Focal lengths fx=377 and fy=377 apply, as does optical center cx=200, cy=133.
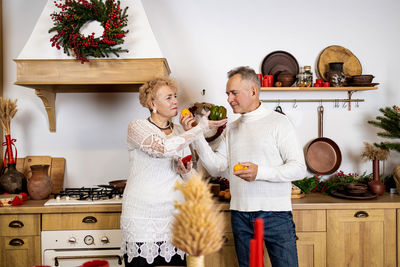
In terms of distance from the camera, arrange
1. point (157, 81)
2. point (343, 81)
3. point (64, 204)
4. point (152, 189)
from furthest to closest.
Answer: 1. point (343, 81)
2. point (64, 204)
3. point (157, 81)
4. point (152, 189)

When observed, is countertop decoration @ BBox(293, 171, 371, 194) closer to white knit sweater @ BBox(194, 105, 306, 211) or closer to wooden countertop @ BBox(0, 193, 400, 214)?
wooden countertop @ BBox(0, 193, 400, 214)

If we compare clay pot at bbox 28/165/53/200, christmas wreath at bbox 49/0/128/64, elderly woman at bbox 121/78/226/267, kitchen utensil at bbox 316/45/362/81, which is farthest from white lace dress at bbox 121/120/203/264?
kitchen utensil at bbox 316/45/362/81

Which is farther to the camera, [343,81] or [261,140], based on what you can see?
[343,81]

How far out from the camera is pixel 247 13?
319 cm

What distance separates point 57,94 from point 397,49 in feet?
9.56

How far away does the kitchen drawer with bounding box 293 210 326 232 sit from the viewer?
2566 millimetres

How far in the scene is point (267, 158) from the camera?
6.91 ft

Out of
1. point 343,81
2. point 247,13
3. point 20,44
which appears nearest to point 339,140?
point 343,81

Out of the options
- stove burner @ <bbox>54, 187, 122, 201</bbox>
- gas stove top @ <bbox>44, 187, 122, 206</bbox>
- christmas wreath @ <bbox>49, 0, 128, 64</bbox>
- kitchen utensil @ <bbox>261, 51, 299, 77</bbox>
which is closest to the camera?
christmas wreath @ <bbox>49, 0, 128, 64</bbox>

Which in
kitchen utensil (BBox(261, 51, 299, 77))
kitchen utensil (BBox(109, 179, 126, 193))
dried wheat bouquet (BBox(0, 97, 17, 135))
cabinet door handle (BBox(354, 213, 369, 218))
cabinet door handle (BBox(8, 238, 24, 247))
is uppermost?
kitchen utensil (BBox(261, 51, 299, 77))

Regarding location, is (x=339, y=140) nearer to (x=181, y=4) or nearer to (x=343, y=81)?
(x=343, y=81)

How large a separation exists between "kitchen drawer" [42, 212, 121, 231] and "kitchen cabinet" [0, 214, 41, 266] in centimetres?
8

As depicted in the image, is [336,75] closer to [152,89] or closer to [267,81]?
[267,81]

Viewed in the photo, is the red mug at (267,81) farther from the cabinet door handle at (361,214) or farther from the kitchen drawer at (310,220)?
the cabinet door handle at (361,214)
